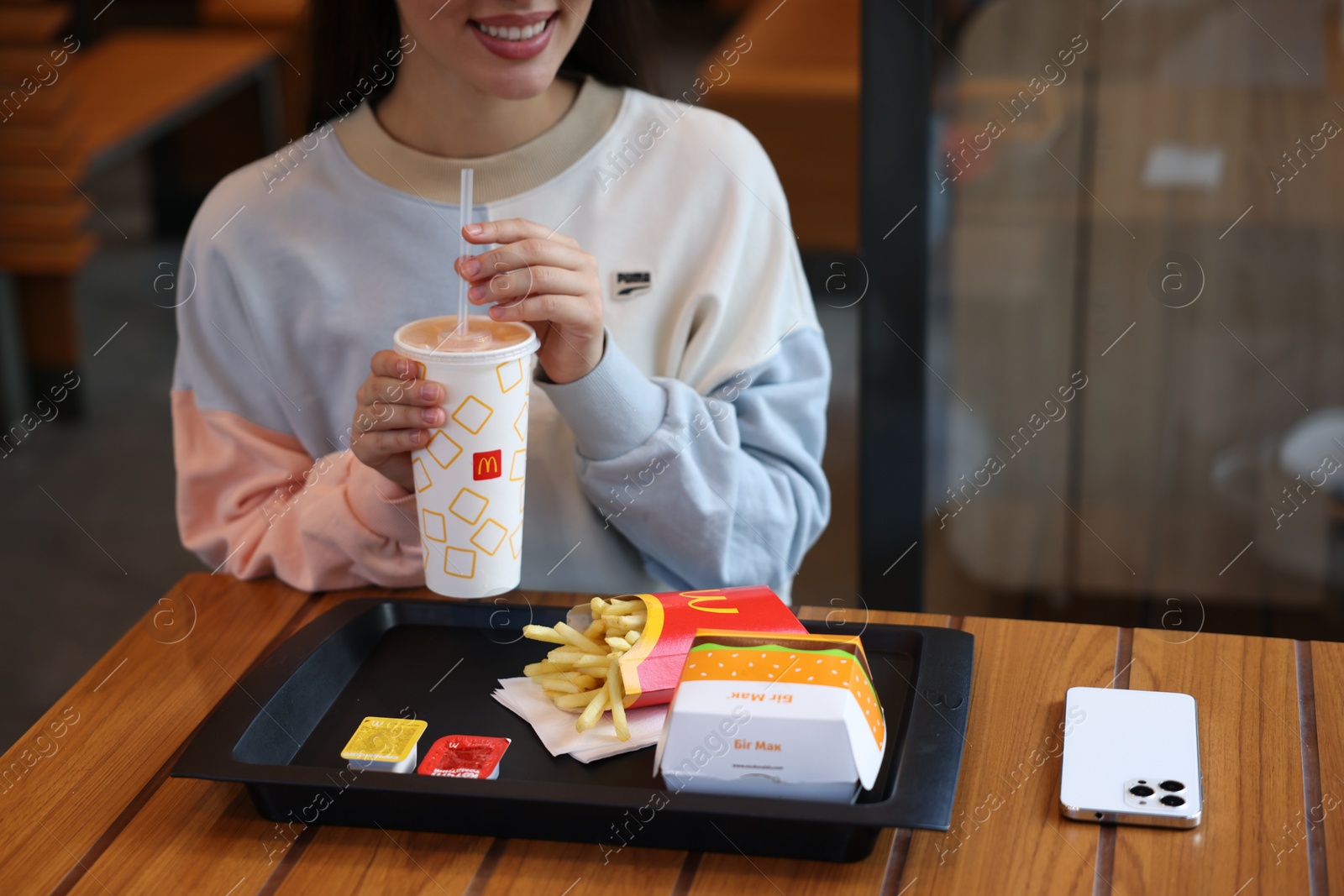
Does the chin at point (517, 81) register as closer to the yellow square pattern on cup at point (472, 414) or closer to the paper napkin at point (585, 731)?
the yellow square pattern on cup at point (472, 414)

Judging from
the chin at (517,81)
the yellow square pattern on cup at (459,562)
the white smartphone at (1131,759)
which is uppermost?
the chin at (517,81)

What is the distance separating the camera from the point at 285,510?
1.32 meters

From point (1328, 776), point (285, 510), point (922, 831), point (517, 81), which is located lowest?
point (1328, 776)

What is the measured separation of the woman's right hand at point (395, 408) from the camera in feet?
3.32

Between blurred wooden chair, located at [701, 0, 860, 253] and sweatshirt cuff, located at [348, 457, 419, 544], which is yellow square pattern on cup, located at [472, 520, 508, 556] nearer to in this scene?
sweatshirt cuff, located at [348, 457, 419, 544]

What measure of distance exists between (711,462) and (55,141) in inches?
103

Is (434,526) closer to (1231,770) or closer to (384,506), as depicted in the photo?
(384,506)

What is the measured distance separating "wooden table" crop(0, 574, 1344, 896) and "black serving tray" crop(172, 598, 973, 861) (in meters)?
0.02

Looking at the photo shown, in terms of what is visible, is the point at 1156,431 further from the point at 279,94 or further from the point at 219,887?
the point at 279,94

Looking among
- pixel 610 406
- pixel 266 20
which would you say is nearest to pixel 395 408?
pixel 610 406

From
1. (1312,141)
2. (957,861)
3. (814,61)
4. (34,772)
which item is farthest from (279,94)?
(957,861)

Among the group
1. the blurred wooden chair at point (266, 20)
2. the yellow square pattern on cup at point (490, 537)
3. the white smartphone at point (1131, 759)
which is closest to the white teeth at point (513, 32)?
the yellow square pattern on cup at point (490, 537)

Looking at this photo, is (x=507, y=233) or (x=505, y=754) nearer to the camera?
(x=505, y=754)

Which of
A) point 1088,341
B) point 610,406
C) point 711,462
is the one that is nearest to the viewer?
point 610,406
